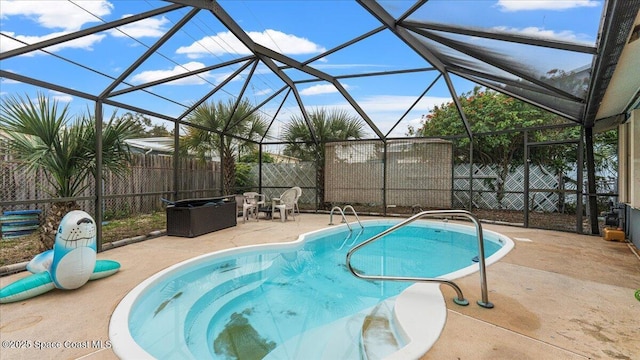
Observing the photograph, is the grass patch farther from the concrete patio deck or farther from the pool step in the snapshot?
the pool step

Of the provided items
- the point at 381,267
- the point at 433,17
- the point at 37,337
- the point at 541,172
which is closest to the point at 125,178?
the point at 37,337

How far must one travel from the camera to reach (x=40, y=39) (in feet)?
12.5

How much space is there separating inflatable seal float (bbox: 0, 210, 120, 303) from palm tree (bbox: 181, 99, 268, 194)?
5.00 metres

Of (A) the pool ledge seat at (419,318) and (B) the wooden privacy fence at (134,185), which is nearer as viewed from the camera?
(A) the pool ledge seat at (419,318)

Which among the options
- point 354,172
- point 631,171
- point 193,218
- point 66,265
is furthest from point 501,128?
point 66,265

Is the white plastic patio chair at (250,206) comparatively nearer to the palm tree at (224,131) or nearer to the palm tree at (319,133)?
the palm tree at (224,131)

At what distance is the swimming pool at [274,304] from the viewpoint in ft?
8.42

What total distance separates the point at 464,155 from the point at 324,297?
8.51 meters

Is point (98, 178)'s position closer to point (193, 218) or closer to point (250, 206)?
point (193, 218)

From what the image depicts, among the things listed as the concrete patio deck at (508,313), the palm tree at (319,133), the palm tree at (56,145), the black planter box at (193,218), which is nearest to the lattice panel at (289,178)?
the palm tree at (319,133)

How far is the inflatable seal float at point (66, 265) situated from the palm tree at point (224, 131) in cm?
500

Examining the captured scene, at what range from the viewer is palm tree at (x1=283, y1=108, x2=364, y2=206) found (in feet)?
32.9

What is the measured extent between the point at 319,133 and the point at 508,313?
27.2ft

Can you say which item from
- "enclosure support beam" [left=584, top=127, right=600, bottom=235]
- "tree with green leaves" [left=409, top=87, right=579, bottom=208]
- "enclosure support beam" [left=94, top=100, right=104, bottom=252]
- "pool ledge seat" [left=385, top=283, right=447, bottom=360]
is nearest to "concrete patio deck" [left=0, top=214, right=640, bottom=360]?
"pool ledge seat" [left=385, top=283, right=447, bottom=360]
